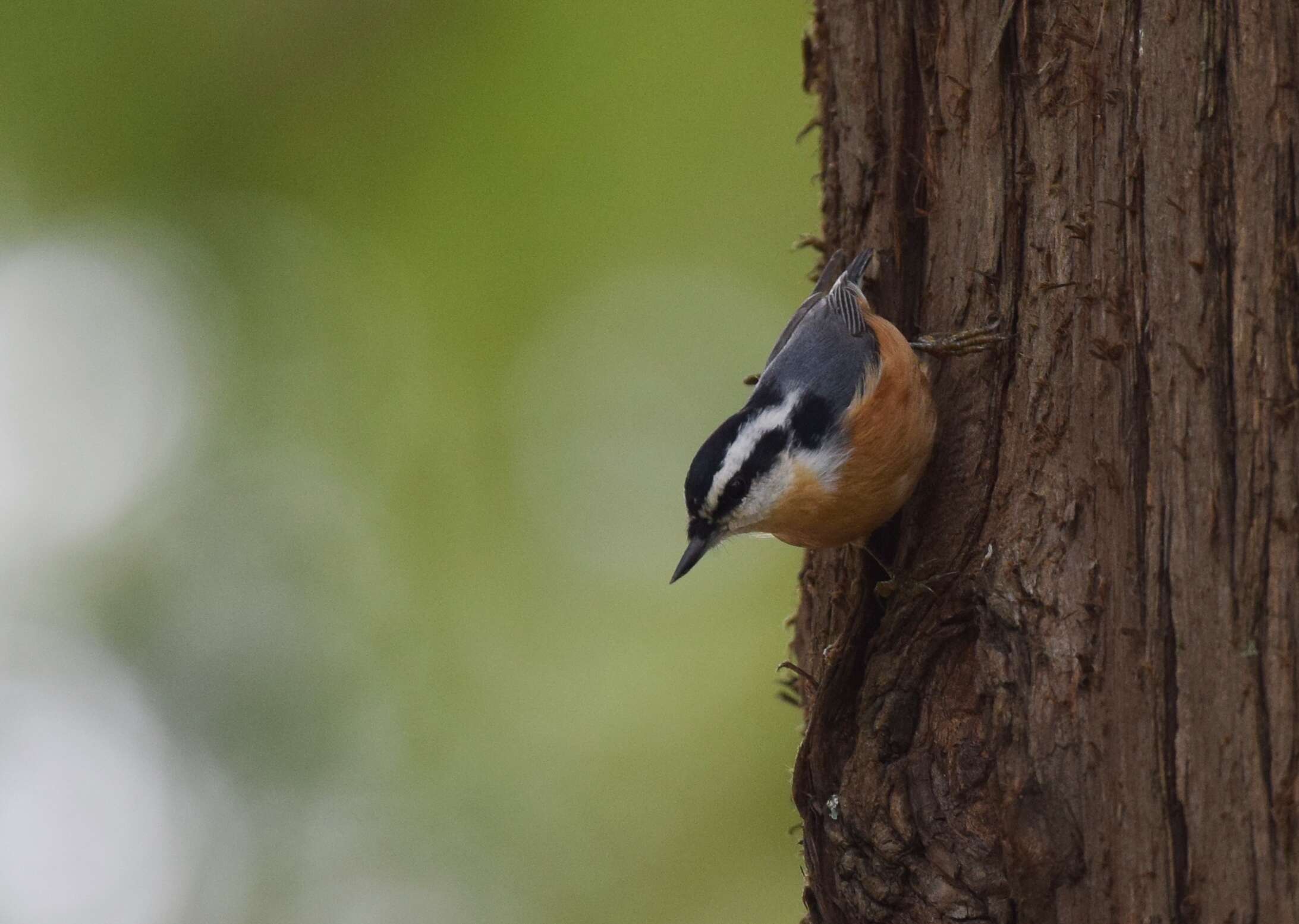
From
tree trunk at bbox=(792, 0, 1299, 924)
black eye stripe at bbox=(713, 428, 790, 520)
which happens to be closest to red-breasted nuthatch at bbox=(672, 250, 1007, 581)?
black eye stripe at bbox=(713, 428, 790, 520)

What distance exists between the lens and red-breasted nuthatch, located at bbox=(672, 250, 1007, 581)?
3.16 metres

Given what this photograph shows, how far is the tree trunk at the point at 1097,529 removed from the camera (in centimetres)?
216

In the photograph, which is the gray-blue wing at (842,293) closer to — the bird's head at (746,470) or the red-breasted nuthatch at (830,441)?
the red-breasted nuthatch at (830,441)

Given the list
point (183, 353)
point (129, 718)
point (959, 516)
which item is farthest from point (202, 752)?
point (959, 516)

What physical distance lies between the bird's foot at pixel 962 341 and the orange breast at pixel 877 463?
0.05 meters

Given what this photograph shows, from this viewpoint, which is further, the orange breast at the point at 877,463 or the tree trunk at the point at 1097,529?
Result: the orange breast at the point at 877,463

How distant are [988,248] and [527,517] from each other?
325 cm

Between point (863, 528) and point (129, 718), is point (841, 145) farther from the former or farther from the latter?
point (129, 718)

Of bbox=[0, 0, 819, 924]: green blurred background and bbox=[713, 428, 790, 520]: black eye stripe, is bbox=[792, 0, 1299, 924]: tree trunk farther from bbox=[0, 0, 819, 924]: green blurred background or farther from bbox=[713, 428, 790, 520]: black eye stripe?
bbox=[0, 0, 819, 924]: green blurred background

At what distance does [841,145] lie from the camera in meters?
3.62

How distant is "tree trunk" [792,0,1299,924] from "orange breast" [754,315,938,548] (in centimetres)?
8

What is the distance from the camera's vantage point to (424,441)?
5887 millimetres

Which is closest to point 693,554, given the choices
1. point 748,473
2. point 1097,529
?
point 748,473

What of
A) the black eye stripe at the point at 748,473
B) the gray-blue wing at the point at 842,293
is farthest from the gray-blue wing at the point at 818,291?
the black eye stripe at the point at 748,473
